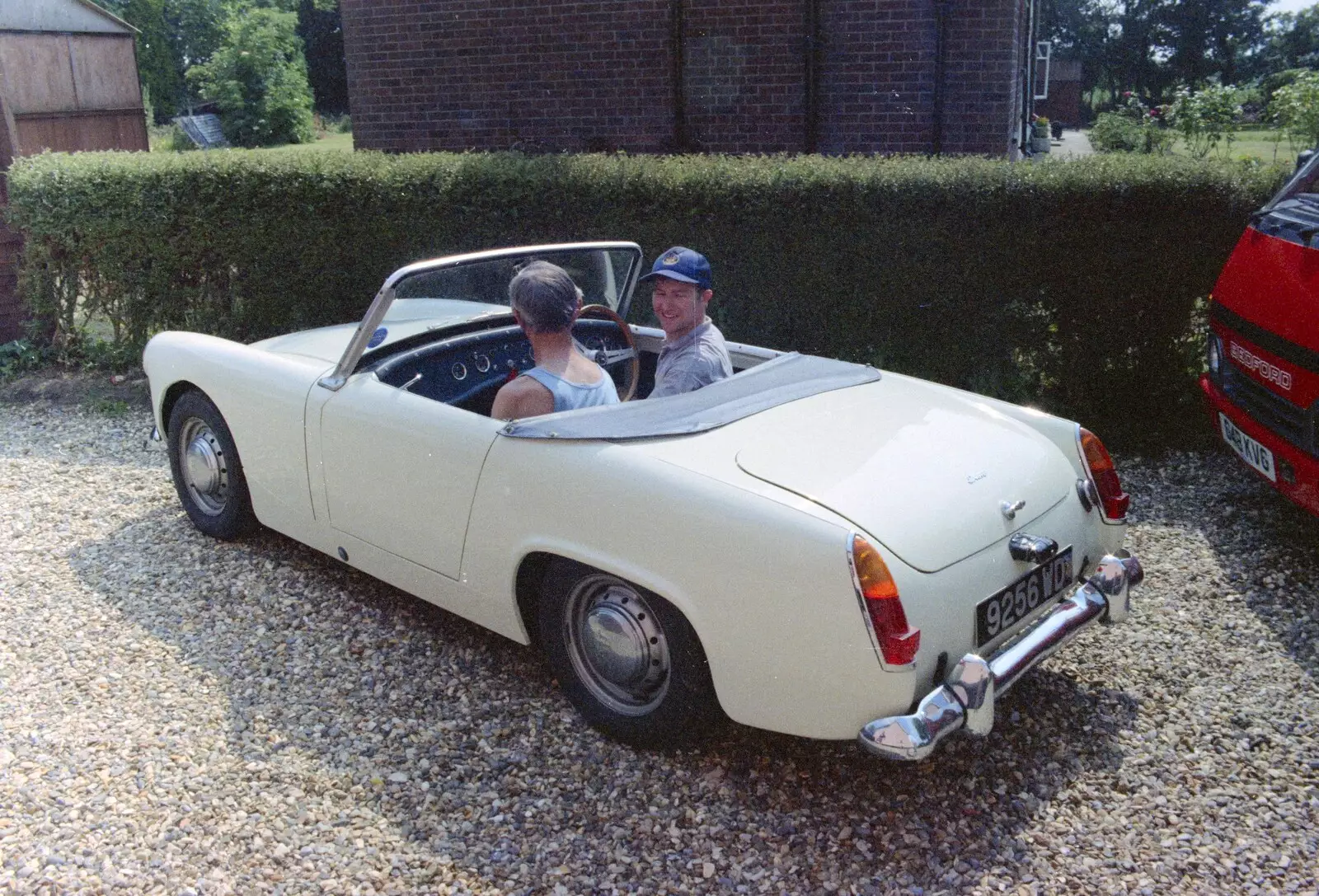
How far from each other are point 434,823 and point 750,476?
1301 millimetres

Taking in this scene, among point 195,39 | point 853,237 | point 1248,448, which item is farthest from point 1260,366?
point 195,39

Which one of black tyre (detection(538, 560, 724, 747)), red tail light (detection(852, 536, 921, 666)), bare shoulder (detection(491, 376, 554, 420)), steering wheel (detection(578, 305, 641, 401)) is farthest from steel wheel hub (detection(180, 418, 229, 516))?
red tail light (detection(852, 536, 921, 666))

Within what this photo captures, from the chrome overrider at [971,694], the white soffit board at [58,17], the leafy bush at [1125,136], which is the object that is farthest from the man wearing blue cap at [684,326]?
the leafy bush at [1125,136]

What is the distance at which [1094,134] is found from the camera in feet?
66.2

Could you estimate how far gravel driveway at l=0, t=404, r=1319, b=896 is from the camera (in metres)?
2.80

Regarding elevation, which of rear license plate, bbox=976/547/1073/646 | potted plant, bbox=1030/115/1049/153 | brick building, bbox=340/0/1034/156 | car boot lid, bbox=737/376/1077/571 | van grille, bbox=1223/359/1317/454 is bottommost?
rear license plate, bbox=976/547/1073/646

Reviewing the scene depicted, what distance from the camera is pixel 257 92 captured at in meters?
35.8

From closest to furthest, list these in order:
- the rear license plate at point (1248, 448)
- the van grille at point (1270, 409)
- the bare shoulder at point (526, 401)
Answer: the bare shoulder at point (526, 401), the van grille at point (1270, 409), the rear license plate at point (1248, 448)

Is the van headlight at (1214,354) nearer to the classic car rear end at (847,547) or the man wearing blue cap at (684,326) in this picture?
the classic car rear end at (847,547)

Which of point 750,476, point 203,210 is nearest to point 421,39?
point 203,210

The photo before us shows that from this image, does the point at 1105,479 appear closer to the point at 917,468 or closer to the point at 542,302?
the point at 917,468

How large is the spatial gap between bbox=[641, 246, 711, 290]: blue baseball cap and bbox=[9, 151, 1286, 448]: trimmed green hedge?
2650 millimetres

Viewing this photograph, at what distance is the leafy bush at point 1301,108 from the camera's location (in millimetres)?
19062

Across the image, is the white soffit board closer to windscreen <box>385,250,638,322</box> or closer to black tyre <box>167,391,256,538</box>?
black tyre <box>167,391,256,538</box>
